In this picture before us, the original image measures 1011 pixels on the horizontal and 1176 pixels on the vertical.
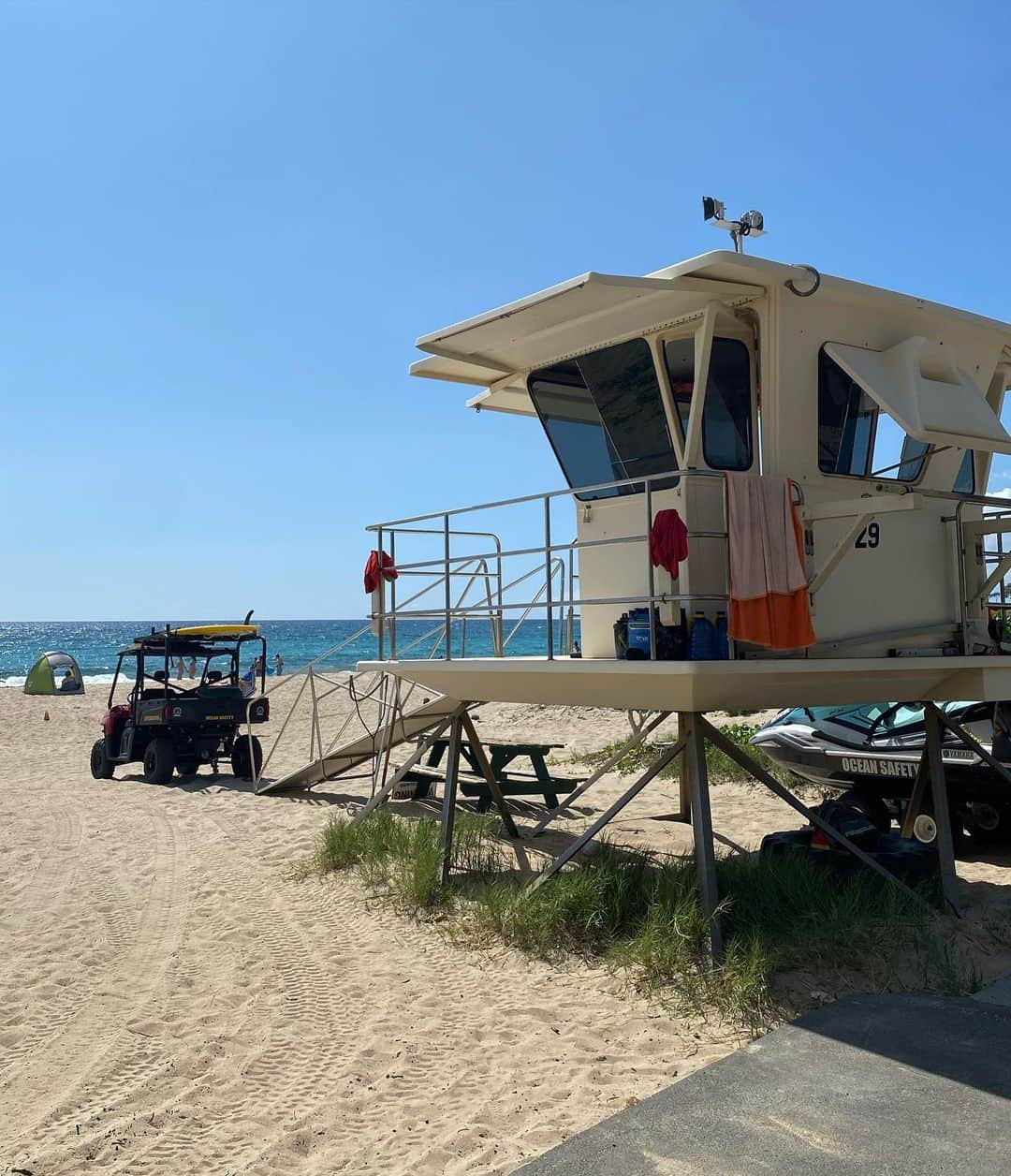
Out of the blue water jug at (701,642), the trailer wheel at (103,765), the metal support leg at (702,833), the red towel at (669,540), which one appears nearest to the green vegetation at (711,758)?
the metal support leg at (702,833)

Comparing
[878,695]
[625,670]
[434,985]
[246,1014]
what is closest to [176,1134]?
[246,1014]

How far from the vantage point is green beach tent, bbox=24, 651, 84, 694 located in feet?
123

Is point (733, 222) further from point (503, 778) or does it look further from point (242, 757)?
point (242, 757)

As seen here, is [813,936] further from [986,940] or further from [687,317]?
[687,317]

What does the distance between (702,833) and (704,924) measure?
66cm

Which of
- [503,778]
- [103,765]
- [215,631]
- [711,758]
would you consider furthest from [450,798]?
[103,765]

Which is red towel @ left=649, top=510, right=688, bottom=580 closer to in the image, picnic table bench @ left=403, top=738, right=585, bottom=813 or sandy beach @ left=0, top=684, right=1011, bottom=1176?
sandy beach @ left=0, top=684, right=1011, bottom=1176

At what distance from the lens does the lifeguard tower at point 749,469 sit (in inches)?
297

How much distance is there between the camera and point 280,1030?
6.27 m

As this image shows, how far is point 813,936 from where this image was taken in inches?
290

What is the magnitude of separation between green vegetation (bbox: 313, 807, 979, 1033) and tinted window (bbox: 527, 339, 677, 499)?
3082 mm

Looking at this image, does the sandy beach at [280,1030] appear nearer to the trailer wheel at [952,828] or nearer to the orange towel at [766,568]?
the trailer wheel at [952,828]

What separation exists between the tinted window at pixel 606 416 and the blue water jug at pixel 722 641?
1222mm

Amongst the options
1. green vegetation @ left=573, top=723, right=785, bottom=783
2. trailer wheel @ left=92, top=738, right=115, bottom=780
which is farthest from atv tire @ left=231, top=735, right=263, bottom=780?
green vegetation @ left=573, top=723, right=785, bottom=783
